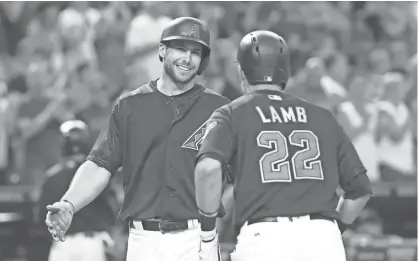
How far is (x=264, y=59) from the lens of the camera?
4.72m

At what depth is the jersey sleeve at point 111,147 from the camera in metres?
5.37

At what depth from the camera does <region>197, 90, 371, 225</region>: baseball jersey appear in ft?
14.5

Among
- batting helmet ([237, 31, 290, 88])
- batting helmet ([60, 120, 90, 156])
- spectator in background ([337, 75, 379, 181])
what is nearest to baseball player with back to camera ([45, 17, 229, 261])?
batting helmet ([237, 31, 290, 88])

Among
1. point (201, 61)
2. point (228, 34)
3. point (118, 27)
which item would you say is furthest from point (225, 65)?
point (201, 61)

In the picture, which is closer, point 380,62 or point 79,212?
point 79,212

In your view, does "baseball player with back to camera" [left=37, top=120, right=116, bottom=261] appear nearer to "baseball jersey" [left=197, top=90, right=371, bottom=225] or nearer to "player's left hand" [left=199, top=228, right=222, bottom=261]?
"player's left hand" [left=199, top=228, right=222, bottom=261]

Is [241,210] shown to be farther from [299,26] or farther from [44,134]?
[299,26]

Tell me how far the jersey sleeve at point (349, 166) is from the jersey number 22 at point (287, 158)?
19 centimetres

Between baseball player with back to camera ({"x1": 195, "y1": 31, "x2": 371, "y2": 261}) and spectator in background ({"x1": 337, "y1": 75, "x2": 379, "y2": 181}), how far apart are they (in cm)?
508

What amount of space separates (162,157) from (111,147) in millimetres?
337

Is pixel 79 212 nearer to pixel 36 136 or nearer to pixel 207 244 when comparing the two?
pixel 36 136

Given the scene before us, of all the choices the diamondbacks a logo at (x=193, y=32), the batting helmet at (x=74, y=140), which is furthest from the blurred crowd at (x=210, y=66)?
the diamondbacks a logo at (x=193, y=32)

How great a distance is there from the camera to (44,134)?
31.5ft

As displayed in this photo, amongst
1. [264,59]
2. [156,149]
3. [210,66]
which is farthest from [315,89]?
[264,59]
